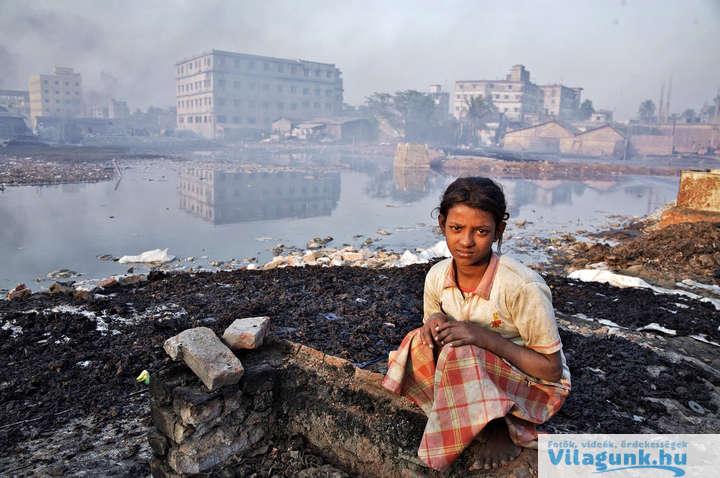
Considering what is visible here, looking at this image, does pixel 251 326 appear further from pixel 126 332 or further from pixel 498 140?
pixel 498 140

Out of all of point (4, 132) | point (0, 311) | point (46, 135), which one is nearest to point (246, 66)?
point (46, 135)

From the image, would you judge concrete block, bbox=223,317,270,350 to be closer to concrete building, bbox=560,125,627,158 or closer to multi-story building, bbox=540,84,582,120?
concrete building, bbox=560,125,627,158

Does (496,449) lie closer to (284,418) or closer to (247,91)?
(284,418)

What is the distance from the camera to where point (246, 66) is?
52094 millimetres

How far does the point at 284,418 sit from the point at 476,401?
1221mm

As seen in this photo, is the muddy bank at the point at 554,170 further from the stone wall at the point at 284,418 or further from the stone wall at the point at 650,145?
the stone wall at the point at 284,418

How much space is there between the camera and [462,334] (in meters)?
1.72

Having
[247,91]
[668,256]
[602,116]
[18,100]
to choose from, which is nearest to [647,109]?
[602,116]

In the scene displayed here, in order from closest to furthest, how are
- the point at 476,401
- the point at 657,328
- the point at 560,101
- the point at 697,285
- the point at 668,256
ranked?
the point at 476,401 < the point at 657,328 < the point at 697,285 < the point at 668,256 < the point at 560,101

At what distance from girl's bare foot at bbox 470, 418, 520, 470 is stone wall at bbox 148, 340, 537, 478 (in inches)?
12.7

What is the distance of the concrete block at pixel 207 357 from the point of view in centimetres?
223

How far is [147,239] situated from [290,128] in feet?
125

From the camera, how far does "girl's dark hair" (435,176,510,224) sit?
1767mm

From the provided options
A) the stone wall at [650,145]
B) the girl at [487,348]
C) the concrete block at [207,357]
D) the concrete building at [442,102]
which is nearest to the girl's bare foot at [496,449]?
the girl at [487,348]
